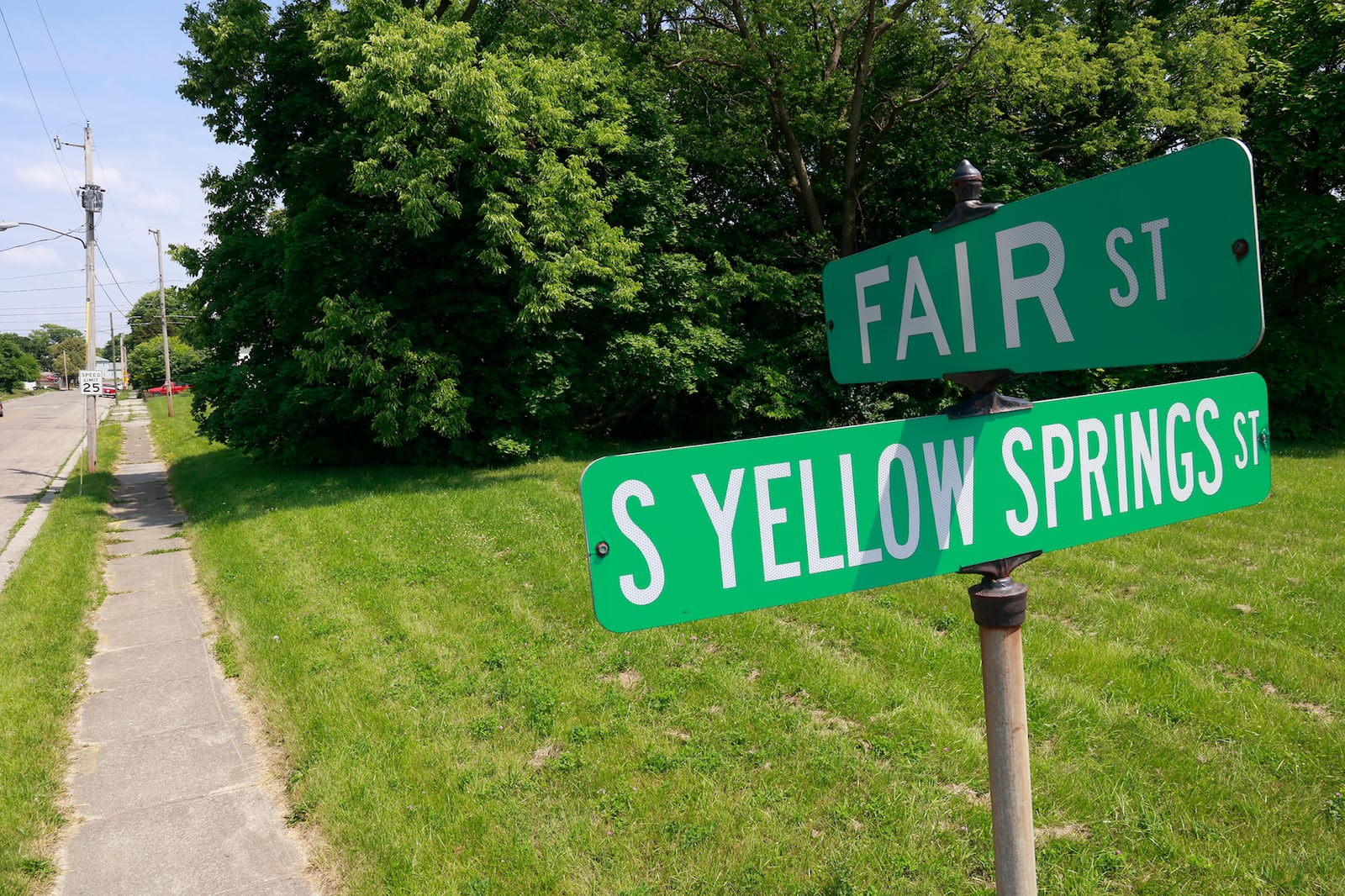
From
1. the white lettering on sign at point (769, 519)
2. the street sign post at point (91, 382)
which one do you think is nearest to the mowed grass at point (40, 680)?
the white lettering on sign at point (769, 519)

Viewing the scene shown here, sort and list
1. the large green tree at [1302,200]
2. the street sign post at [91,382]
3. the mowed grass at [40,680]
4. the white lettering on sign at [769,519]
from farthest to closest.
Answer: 1. the street sign post at [91,382]
2. the large green tree at [1302,200]
3. the mowed grass at [40,680]
4. the white lettering on sign at [769,519]

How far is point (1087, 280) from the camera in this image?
1.48m

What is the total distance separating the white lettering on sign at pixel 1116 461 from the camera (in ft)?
5.20

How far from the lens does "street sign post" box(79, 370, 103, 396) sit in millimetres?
19031

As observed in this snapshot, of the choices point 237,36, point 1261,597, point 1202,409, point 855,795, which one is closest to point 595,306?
point 237,36

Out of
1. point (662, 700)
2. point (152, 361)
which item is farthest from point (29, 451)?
point (152, 361)

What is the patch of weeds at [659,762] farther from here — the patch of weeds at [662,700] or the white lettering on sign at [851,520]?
the white lettering on sign at [851,520]

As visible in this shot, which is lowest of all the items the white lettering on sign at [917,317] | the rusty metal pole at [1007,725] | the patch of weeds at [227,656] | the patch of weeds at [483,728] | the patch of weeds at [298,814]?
the patch of weeds at [298,814]

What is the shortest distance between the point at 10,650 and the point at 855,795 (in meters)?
6.71

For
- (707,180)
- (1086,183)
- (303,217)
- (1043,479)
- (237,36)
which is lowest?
(1043,479)

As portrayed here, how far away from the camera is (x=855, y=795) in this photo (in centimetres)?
382

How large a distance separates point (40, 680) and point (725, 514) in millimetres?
6739

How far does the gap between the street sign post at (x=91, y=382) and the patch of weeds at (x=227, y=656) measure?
15429 mm

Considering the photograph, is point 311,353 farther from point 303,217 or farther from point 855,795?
point 855,795
